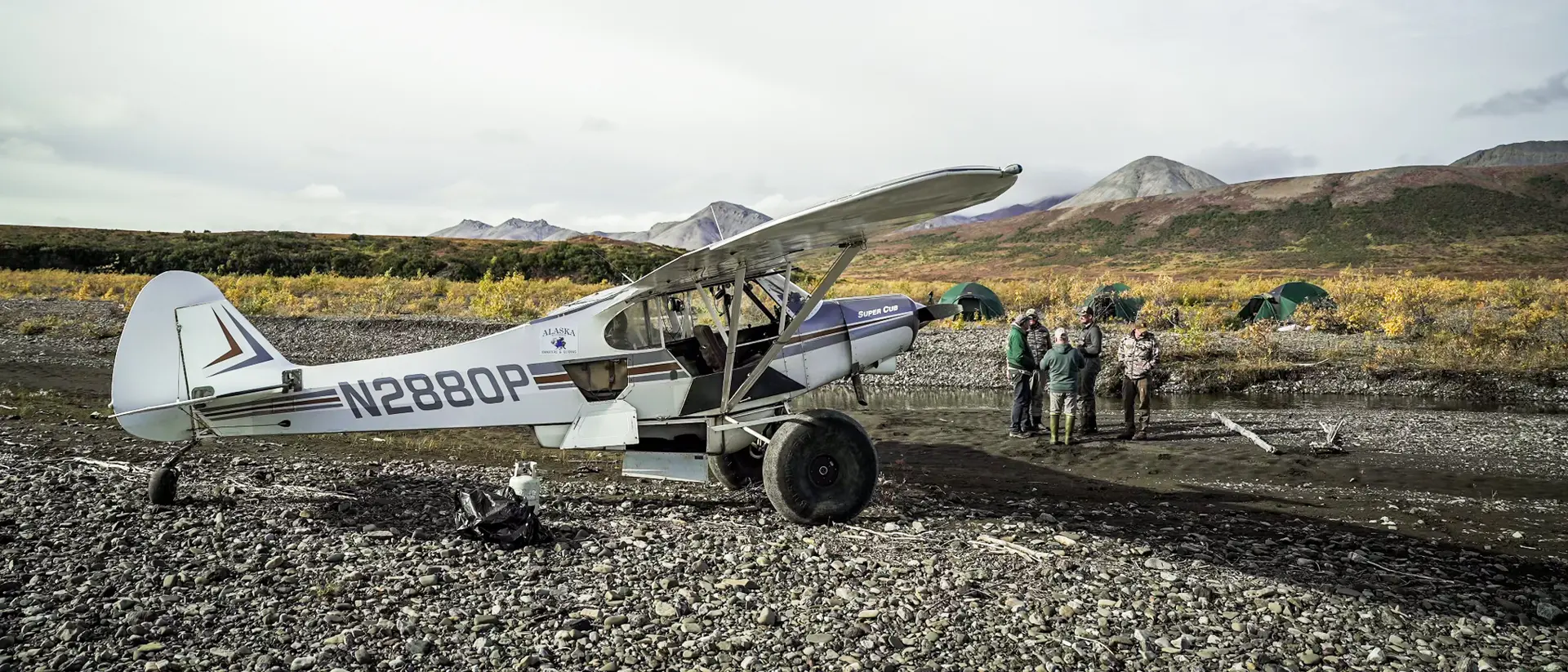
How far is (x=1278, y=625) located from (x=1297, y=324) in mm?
20645

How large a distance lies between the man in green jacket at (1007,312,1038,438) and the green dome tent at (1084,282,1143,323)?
12.1 m

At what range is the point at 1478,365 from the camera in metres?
15.6

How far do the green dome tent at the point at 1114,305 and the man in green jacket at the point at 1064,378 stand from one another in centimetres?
1270

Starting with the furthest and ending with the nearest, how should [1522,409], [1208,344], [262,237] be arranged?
[262,237], [1208,344], [1522,409]

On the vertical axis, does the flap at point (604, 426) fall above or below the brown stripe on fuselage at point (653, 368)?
below

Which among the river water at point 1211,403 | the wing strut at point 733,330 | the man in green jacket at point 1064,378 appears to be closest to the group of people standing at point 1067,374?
the man in green jacket at point 1064,378

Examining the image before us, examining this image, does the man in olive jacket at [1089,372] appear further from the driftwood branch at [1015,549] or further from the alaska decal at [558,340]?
the alaska decal at [558,340]

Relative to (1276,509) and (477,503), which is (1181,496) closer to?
(1276,509)

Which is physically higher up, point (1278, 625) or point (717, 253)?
point (717, 253)

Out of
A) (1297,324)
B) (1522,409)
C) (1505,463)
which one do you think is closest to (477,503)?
(1505,463)

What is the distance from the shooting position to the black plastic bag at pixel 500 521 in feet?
19.2

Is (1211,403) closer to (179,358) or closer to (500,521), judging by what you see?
(500,521)

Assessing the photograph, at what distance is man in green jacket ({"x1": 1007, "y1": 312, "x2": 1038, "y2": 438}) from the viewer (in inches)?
461

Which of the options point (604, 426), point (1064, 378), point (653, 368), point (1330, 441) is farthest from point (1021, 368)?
point (604, 426)
